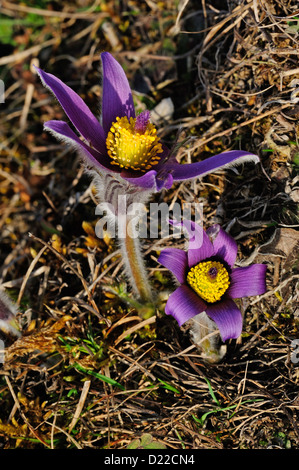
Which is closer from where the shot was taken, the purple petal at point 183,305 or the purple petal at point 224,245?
the purple petal at point 183,305

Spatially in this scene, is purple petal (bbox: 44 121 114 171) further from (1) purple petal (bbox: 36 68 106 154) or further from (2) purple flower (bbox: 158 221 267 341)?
(2) purple flower (bbox: 158 221 267 341)

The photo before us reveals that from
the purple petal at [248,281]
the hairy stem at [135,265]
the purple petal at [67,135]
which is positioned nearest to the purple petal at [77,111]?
the purple petal at [67,135]

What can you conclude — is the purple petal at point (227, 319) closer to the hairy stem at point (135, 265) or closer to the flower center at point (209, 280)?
the flower center at point (209, 280)

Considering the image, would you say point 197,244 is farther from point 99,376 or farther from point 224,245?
point 99,376

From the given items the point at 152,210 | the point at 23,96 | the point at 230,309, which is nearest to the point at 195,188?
the point at 152,210

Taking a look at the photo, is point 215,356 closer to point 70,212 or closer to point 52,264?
point 52,264

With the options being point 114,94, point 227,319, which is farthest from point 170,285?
point 114,94
